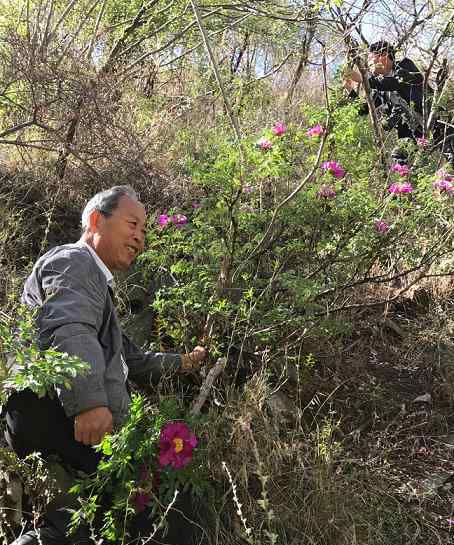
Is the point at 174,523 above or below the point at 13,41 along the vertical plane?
below

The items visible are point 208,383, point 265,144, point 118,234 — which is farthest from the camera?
point 265,144

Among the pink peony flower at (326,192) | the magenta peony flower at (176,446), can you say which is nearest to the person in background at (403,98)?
the pink peony flower at (326,192)

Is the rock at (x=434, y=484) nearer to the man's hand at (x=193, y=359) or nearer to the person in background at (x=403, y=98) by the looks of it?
the man's hand at (x=193, y=359)

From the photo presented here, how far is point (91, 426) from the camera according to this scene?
1.80 metres

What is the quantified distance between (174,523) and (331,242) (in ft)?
4.84

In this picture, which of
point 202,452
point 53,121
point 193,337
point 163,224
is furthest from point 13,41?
point 202,452

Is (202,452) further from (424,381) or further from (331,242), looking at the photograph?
(424,381)

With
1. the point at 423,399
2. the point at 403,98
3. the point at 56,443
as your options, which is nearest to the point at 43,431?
the point at 56,443

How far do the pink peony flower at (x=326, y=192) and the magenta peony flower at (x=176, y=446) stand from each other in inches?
51.8

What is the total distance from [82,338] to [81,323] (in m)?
0.06

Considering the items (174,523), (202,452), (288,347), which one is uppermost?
(288,347)

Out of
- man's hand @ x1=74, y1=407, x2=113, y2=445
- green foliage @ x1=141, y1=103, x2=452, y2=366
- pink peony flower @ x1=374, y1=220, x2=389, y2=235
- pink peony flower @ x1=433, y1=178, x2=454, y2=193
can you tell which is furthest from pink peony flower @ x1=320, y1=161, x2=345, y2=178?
man's hand @ x1=74, y1=407, x2=113, y2=445

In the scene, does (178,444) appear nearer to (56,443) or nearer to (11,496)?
(56,443)

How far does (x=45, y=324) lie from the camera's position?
184 cm
